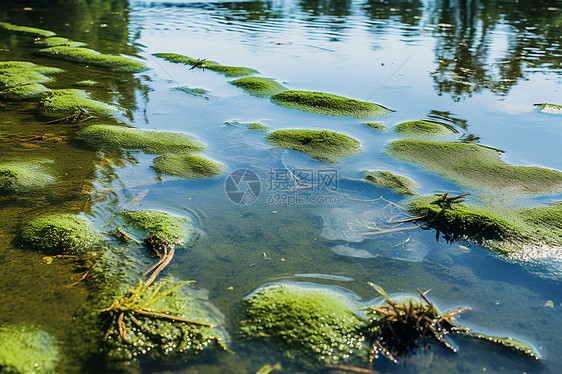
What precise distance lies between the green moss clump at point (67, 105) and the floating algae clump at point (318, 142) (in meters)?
2.57

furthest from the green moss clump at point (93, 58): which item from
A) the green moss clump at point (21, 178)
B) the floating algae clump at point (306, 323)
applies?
the floating algae clump at point (306, 323)

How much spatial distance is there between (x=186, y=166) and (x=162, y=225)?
4.07ft

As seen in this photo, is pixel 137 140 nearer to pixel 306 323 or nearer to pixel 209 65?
pixel 306 323

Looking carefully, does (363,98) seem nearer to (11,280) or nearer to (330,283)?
(330,283)

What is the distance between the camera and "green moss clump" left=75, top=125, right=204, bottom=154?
191 inches

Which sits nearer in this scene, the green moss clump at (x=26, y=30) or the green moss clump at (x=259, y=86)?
the green moss clump at (x=259, y=86)

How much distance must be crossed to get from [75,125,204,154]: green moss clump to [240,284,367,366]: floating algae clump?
8.88 feet

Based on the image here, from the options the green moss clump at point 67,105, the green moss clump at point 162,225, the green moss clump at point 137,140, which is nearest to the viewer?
the green moss clump at point 162,225

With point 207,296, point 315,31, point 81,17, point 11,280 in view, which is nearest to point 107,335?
point 207,296

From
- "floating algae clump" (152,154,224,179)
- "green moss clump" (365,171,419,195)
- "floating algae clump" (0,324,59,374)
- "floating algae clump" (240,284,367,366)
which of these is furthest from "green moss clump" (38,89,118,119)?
"floating algae clump" (240,284,367,366)

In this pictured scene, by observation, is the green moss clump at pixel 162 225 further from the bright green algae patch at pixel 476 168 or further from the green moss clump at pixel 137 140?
the bright green algae patch at pixel 476 168

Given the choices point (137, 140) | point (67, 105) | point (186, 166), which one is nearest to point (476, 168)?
point (186, 166)

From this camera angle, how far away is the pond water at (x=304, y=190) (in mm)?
2596

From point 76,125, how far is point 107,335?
387 centimetres
